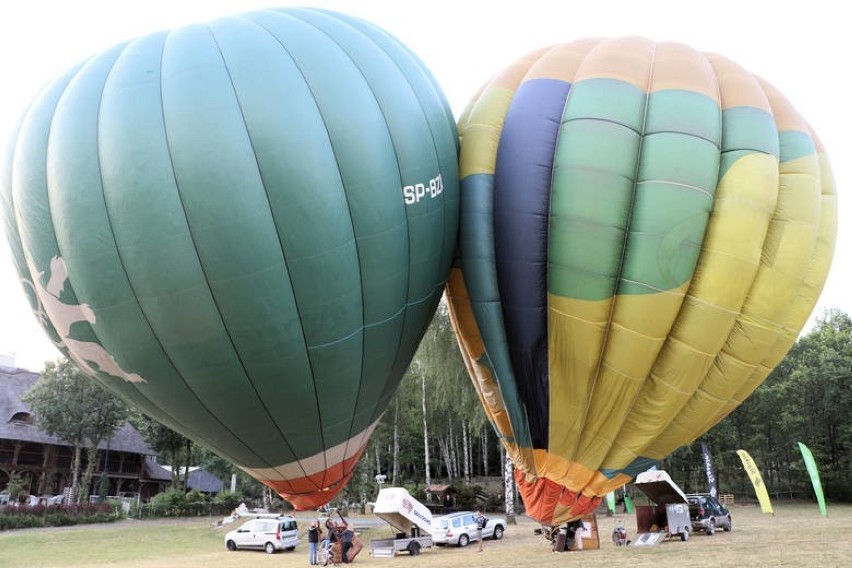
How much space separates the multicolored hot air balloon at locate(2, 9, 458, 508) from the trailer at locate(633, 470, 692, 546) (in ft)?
40.9

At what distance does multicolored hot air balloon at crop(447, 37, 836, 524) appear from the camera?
756 cm

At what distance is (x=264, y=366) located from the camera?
6215mm

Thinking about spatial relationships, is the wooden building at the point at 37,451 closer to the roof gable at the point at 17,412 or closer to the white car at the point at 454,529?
the roof gable at the point at 17,412

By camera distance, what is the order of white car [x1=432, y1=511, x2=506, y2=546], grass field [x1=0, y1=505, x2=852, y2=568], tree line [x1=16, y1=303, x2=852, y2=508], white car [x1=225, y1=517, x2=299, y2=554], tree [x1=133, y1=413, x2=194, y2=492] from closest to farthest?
grass field [x1=0, y1=505, x2=852, y2=568] → white car [x1=432, y1=511, x2=506, y2=546] → white car [x1=225, y1=517, x2=299, y2=554] → tree line [x1=16, y1=303, x2=852, y2=508] → tree [x1=133, y1=413, x2=194, y2=492]

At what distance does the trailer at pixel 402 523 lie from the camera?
16875mm

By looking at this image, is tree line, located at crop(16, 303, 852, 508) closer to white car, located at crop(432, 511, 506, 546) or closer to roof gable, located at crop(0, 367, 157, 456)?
roof gable, located at crop(0, 367, 157, 456)

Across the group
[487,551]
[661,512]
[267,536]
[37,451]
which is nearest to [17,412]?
[37,451]

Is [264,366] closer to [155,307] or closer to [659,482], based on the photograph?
[155,307]

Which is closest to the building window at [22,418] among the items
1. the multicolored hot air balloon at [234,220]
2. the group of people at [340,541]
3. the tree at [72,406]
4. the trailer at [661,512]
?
the tree at [72,406]

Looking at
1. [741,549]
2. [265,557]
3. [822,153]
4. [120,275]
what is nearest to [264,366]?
[120,275]

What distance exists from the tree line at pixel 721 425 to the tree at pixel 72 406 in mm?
51

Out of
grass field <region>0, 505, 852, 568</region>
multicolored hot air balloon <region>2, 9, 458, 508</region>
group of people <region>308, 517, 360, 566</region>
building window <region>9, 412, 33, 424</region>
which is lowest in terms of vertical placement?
grass field <region>0, 505, 852, 568</region>

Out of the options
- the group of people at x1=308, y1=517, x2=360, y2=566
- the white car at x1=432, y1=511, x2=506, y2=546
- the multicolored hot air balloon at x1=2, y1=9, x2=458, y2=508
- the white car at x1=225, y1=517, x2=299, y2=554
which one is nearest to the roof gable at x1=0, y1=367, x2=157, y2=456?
the white car at x1=225, y1=517, x2=299, y2=554

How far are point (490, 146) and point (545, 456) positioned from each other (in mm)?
4108
